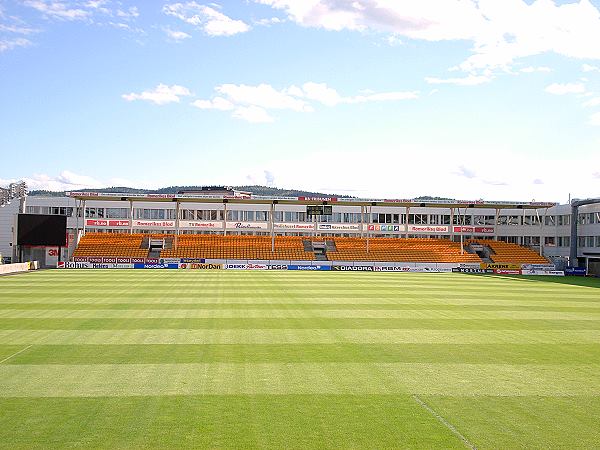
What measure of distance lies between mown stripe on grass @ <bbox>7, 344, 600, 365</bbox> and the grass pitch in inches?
→ 2.3

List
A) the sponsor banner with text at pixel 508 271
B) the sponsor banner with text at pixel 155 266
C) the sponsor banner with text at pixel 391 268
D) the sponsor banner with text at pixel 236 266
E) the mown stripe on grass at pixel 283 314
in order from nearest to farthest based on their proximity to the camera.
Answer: the mown stripe on grass at pixel 283 314
the sponsor banner with text at pixel 155 266
the sponsor banner with text at pixel 236 266
the sponsor banner with text at pixel 391 268
the sponsor banner with text at pixel 508 271

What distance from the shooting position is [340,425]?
10.4 meters

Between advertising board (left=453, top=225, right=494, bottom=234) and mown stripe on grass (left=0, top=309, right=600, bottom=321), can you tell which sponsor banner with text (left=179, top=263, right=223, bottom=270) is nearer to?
mown stripe on grass (left=0, top=309, right=600, bottom=321)

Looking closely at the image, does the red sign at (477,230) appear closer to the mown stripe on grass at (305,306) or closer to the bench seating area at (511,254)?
the bench seating area at (511,254)

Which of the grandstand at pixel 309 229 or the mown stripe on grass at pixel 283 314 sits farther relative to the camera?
the grandstand at pixel 309 229

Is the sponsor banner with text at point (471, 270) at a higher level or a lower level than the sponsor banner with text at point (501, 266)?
lower

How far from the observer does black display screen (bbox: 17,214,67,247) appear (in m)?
56.3

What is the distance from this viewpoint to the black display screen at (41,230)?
56259 mm

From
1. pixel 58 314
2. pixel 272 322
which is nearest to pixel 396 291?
pixel 272 322

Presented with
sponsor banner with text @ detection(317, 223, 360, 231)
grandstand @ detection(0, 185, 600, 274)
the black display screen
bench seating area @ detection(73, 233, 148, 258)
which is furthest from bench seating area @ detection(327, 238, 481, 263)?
the black display screen

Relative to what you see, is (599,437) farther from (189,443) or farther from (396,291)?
(396,291)

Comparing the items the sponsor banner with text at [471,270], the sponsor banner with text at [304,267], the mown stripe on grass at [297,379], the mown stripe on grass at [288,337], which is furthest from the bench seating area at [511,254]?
the mown stripe on grass at [297,379]

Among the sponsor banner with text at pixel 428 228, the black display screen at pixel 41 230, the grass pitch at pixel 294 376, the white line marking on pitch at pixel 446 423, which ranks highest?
the sponsor banner with text at pixel 428 228

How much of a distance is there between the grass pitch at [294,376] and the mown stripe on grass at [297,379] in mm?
46
